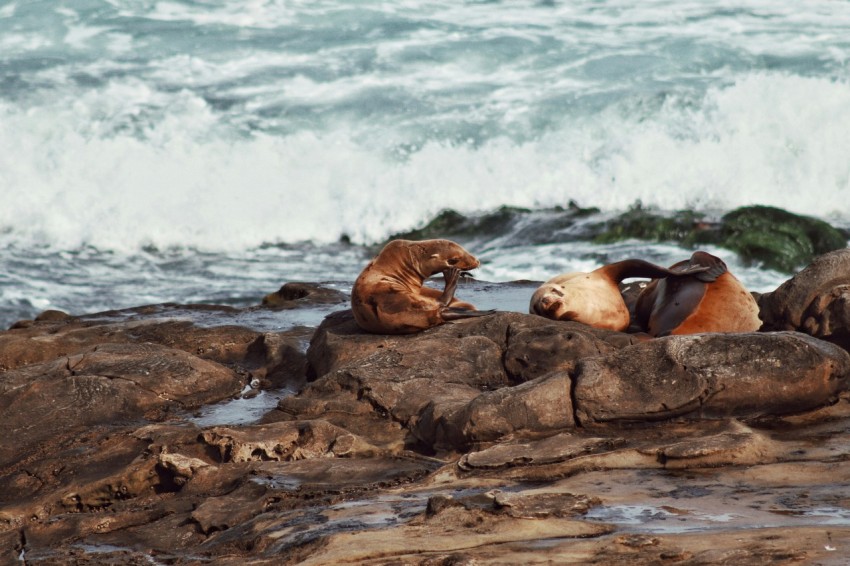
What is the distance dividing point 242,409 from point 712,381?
2771 millimetres

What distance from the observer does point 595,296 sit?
7.83m

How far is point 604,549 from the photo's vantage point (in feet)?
13.4

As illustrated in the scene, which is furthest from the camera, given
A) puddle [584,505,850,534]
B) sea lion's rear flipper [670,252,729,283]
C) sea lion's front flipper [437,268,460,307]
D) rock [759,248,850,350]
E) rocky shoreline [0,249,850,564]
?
sea lion's front flipper [437,268,460,307]

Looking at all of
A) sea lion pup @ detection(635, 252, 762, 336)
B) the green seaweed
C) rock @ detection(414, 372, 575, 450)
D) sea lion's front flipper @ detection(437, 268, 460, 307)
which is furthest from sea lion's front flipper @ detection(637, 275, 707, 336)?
the green seaweed

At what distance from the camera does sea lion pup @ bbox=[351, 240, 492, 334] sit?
304 inches

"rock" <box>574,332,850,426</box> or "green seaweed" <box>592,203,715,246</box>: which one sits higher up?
"rock" <box>574,332,850,426</box>

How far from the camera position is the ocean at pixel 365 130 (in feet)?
48.9

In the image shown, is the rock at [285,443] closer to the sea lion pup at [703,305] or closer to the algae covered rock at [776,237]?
the sea lion pup at [703,305]

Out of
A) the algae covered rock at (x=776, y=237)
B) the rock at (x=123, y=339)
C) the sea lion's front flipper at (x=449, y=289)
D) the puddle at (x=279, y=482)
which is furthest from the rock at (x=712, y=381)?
the algae covered rock at (x=776, y=237)

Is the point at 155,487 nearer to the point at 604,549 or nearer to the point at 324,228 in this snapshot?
the point at 604,549

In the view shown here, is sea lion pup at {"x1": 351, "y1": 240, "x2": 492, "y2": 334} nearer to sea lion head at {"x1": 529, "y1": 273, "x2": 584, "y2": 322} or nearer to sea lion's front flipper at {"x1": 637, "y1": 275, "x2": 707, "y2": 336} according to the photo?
sea lion head at {"x1": 529, "y1": 273, "x2": 584, "y2": 322}

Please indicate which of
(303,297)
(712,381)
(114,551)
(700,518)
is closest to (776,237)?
(303,297)

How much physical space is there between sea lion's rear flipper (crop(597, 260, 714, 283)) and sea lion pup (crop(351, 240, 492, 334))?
3.14 feet

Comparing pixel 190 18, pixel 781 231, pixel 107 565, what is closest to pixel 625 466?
pixel 107 565
